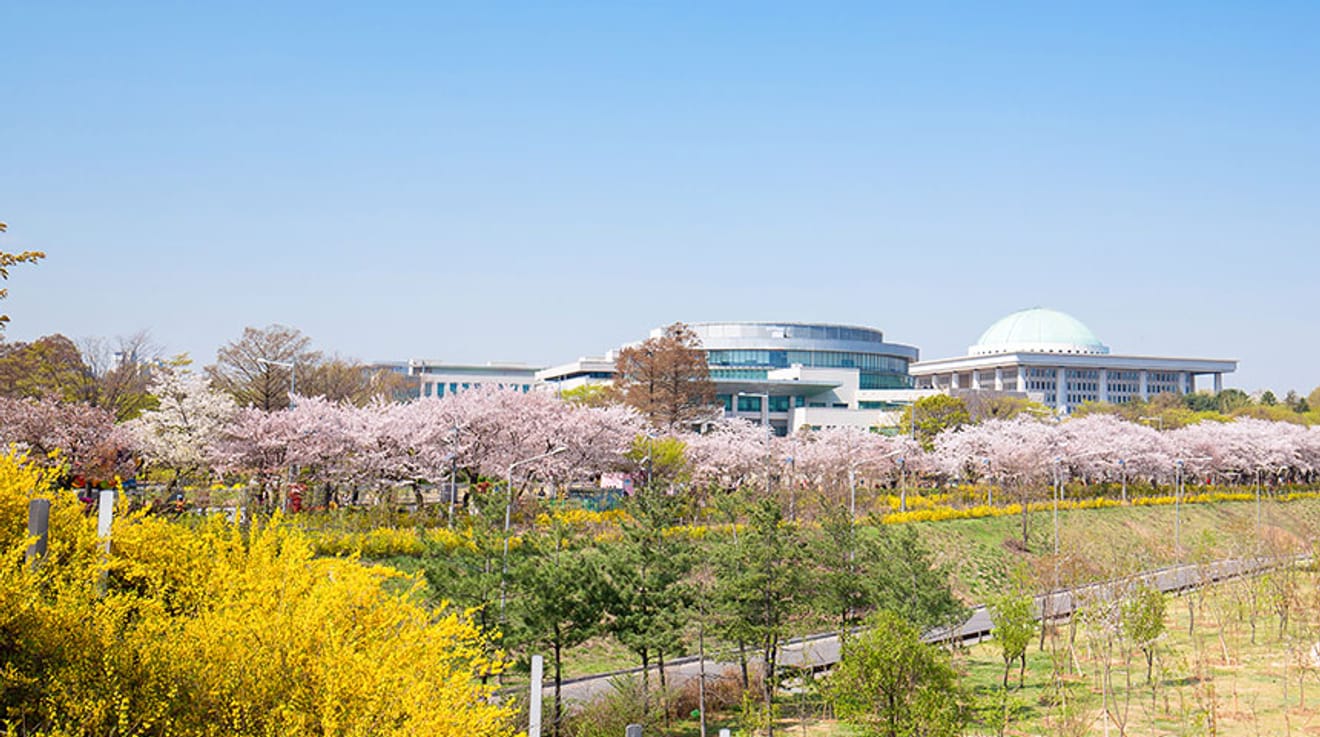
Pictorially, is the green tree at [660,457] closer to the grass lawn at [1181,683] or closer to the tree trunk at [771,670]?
the grass lawn at [1181,683]

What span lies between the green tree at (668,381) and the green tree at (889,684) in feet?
145

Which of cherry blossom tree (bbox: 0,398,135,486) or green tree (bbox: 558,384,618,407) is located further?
green tree (bbox: 558,384,618,407)

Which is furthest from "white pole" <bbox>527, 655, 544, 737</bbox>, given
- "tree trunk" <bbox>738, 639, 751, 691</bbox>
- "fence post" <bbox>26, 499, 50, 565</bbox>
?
"tree trunk" <bbox>738, 639, 751, 691</bbox>

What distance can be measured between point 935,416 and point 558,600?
192ft

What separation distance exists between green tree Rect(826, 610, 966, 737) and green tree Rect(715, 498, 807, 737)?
5184mm

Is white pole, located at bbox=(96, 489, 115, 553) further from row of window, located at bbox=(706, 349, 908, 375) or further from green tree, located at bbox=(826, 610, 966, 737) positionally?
row of window, located at bbox=(706, 349, 908, 375)

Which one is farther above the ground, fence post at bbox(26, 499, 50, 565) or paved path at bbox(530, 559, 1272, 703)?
fence post at bbox(26, 499, 50, 565)

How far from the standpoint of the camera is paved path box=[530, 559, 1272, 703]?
26828 millimetres

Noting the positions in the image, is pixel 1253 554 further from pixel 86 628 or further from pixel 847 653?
pixel 86 628

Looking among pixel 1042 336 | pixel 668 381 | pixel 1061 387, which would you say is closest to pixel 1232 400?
pixel 1061 387

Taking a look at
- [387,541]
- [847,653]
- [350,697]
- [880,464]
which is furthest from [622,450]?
[350,697]

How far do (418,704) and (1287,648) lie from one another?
30.0m

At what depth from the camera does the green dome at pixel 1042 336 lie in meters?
147

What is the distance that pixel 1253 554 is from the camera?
39188 mm
